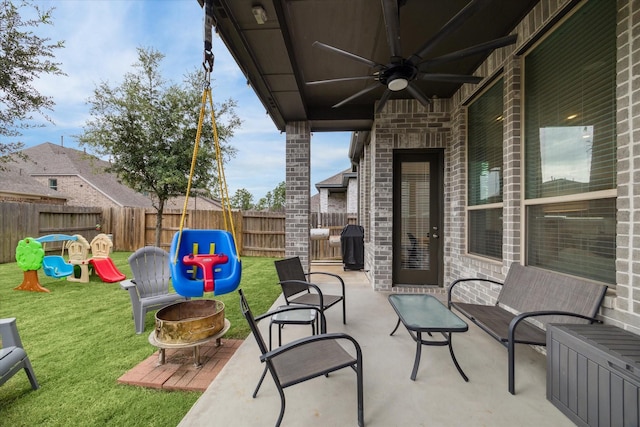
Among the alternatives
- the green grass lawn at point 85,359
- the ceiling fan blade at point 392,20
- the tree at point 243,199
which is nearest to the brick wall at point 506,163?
the ceiling fan blade at point 392,20

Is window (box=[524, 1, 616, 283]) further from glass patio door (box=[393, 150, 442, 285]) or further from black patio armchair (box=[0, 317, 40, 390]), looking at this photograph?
black patio armchair (box=[0, 317, 40, 390])

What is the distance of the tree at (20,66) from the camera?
529cm

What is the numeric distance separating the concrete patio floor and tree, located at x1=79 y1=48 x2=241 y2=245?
224 inches

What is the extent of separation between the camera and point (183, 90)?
684 cm

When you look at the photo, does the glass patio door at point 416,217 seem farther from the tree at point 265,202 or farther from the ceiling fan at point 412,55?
Result: the tree at point 265,202

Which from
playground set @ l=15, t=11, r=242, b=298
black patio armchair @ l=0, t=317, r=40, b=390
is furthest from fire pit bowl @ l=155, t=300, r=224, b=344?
black patio armchair @ l=0, t=317, r=40, b=390

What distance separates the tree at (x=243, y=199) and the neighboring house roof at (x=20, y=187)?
A: 1322 cm

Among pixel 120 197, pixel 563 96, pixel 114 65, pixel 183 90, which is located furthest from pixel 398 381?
pixel 120 197

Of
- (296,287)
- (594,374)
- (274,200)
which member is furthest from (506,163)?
(274,200)

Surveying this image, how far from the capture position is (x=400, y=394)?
1879 mm

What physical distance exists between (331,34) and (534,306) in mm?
3399

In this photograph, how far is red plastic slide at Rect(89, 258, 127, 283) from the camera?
520cm

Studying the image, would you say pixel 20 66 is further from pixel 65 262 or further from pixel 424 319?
pixel 424 319

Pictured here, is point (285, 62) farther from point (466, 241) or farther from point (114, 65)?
point (114, 65)
